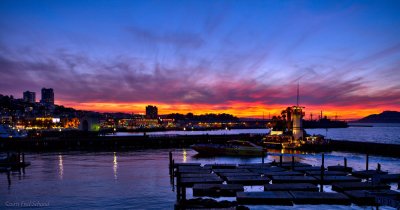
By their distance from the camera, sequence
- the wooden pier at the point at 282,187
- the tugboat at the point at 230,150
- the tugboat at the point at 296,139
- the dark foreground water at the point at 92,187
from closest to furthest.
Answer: the wooden pier at the point at 282,187
the dark foreground water at the point at 92,187
the tugboat at the point at 230,150
the tugboat at the point at 296,139

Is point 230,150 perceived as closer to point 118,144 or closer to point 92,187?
point 118,144

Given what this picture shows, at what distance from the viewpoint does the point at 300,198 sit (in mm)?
28141

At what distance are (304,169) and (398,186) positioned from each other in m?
10.4

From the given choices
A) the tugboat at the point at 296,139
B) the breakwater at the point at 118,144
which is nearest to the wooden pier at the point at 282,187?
the tugboat at the point at 296,139

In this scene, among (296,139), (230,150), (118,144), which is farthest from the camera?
(118,144)

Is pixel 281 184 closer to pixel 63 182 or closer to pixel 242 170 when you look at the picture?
pixel 242 170

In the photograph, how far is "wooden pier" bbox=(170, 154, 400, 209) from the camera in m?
28.0

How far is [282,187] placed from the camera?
3197 centimetres

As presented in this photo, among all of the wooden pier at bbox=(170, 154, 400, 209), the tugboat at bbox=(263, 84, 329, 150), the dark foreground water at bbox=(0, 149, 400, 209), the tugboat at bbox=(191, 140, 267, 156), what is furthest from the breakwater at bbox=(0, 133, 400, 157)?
the wooden pier at bbox=(170, 154, 400, 209)

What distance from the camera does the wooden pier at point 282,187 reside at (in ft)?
91.9

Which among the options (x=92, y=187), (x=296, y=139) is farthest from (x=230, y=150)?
(x=92, y=187)

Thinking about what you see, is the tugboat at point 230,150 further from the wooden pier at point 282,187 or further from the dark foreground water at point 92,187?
the wooden pier at point 282,187

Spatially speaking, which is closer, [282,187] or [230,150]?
[282,187]

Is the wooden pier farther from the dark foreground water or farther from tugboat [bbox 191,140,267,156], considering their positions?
tugboat [bbox 191,140,267,156]
